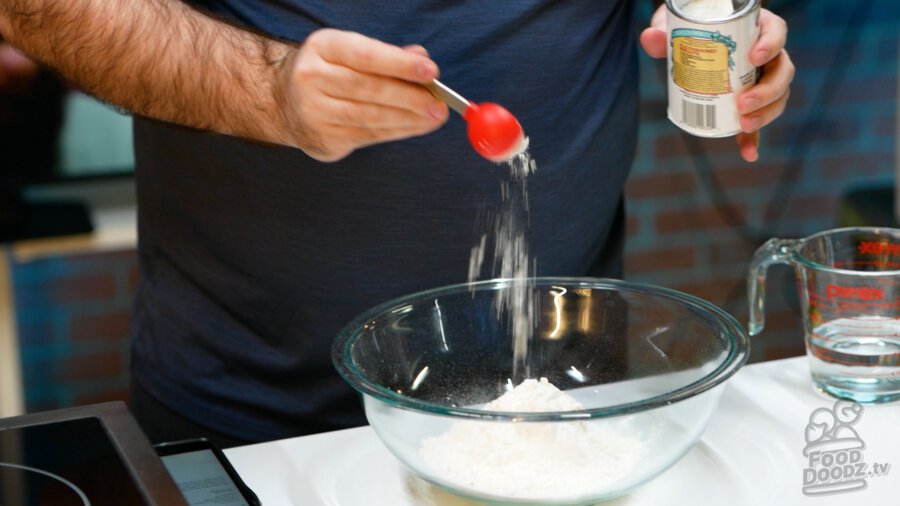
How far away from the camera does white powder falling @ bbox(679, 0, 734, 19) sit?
100 cm

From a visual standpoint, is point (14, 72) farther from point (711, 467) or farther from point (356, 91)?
point (711, 467)

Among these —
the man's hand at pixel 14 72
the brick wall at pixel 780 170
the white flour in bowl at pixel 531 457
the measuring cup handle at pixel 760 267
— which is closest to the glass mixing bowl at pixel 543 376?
the white flour in bowl at pixel 531 457

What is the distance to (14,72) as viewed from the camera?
6.81ft

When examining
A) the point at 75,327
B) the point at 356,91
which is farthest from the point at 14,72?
the point at 356,91

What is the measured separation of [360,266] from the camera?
1300mm

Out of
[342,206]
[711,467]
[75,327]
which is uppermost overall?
[342,206]

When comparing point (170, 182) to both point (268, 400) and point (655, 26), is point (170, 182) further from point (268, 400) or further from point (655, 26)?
point (655, 26)

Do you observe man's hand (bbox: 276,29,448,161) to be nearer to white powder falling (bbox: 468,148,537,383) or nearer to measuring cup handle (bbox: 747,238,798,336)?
white powder falling (bbox: 468,148,537,383)

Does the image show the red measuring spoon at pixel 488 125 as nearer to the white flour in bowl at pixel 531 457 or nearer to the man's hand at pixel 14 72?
the white flour in bowl at pixel 531 457

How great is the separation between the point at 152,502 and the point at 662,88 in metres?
2.14

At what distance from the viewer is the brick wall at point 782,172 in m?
2.81

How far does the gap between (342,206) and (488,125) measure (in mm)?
366

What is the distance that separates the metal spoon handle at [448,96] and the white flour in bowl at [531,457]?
0.26 meters

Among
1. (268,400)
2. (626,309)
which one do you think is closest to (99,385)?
(268,400)
